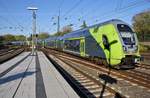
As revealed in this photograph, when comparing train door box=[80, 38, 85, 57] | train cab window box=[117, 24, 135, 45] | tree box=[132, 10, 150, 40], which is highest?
tree box=[132, 10, 150, 40]

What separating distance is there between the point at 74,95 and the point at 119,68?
32.4ft

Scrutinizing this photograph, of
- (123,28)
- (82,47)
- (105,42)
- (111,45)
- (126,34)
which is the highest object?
(123,28)

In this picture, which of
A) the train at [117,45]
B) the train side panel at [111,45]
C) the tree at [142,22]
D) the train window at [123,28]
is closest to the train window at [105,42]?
the train at [117,45]

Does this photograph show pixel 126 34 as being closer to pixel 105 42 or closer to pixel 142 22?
pixel 105 42

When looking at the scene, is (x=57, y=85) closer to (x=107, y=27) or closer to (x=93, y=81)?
(x=93, y=81)

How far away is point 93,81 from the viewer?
13.4 metres

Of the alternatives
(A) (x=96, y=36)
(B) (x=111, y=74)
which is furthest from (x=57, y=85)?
(A) (x=96, y=36)

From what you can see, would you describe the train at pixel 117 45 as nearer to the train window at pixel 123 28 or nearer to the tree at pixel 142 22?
the train window at pixel 123 28

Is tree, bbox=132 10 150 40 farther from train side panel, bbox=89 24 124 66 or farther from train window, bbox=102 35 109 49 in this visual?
train window, bbox=102 35 109 49

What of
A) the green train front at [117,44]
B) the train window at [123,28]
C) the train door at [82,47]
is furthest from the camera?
the train door at [82,47]

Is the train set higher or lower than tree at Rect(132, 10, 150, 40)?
lower

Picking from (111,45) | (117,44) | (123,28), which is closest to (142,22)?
(123,28)

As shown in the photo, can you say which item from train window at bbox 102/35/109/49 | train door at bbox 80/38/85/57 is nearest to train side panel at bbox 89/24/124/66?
train window at bbox 102/35/109/49

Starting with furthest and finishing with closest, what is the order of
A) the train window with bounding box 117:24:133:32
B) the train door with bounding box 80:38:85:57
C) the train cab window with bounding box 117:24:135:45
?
the train door with bounding box 80:38:85:57 → the train window with bounding box 117:24:133:32 → the train cab window with bounding box 117:24:135:45
